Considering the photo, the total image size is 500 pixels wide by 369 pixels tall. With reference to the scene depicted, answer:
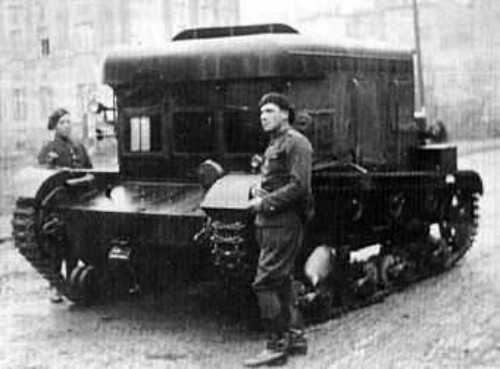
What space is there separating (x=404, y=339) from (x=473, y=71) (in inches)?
1632

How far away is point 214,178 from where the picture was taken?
24.7 ft

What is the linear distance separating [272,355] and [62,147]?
3.75 m

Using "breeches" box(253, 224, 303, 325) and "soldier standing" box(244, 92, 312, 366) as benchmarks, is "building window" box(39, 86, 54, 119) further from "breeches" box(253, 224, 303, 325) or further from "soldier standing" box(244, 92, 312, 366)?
"breeches" box(253, 224, 303, 325)

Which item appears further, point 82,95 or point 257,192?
point 82,95

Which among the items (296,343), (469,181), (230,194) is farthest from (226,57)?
(469,181)

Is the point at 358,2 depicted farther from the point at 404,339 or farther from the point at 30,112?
the point at 404,339

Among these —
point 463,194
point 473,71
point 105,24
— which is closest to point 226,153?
point 463,194

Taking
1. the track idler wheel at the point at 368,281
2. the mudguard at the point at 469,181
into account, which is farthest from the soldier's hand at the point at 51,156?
the mudguard at the point at 469,181

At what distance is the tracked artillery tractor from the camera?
7.87m

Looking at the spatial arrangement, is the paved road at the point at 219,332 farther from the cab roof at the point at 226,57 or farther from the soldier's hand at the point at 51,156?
the cab roof at the point at 226,57

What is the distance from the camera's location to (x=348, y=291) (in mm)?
8758

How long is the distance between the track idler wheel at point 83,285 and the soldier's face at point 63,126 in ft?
4.60

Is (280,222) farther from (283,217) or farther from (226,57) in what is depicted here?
(226,57)

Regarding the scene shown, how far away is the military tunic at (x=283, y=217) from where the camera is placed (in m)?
6.76
